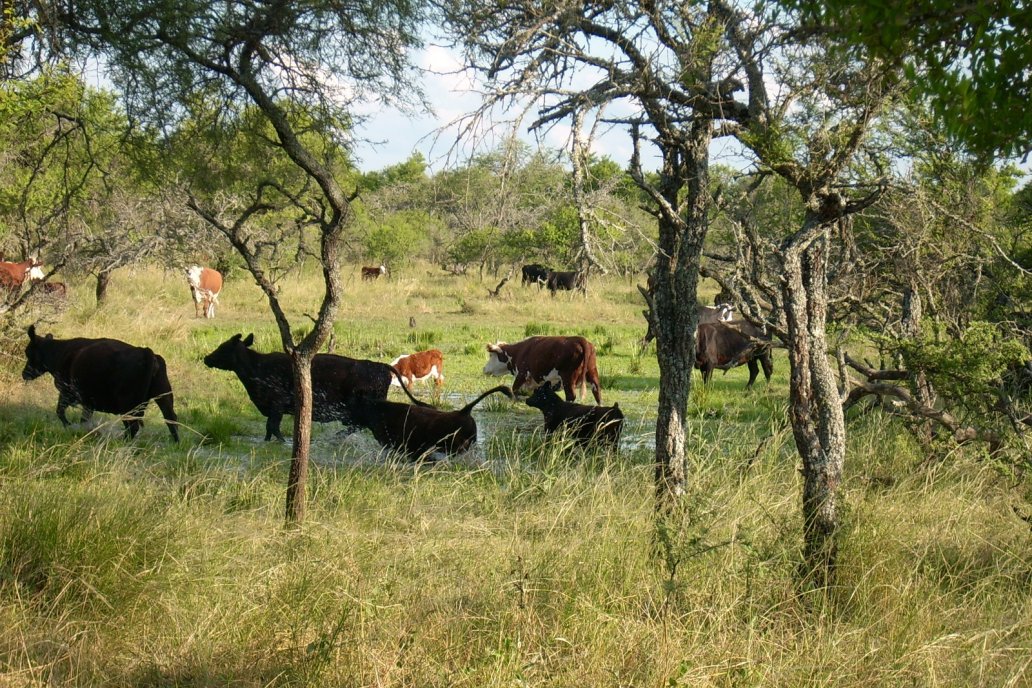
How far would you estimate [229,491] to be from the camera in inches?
238

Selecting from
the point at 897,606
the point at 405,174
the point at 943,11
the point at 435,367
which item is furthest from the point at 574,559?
the point at 405,174

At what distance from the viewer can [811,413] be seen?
5293 mm

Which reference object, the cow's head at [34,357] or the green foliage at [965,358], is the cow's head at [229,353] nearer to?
the cow's head at [34,357]

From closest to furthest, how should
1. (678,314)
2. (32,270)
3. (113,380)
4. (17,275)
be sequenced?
1. (678,314)
2. (113,380)
3. (32,270)
4. (17,275)

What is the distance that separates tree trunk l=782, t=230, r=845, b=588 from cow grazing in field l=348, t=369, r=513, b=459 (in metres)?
3.56

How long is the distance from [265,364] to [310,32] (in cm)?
441

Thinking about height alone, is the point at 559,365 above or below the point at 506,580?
above

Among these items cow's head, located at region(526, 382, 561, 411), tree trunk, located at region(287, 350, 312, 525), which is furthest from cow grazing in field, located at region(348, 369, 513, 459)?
tree trunk, located at region(287, 350, 312, 525)

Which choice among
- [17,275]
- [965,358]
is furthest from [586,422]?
[17,275]

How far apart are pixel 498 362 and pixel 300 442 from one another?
767 centimetres

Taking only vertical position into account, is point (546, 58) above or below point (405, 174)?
below

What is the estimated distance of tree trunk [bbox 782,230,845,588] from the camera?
192 inches

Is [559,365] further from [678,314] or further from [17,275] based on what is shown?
[17,275]

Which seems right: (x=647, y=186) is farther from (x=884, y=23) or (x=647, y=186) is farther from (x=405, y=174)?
(x=405, y=174)
